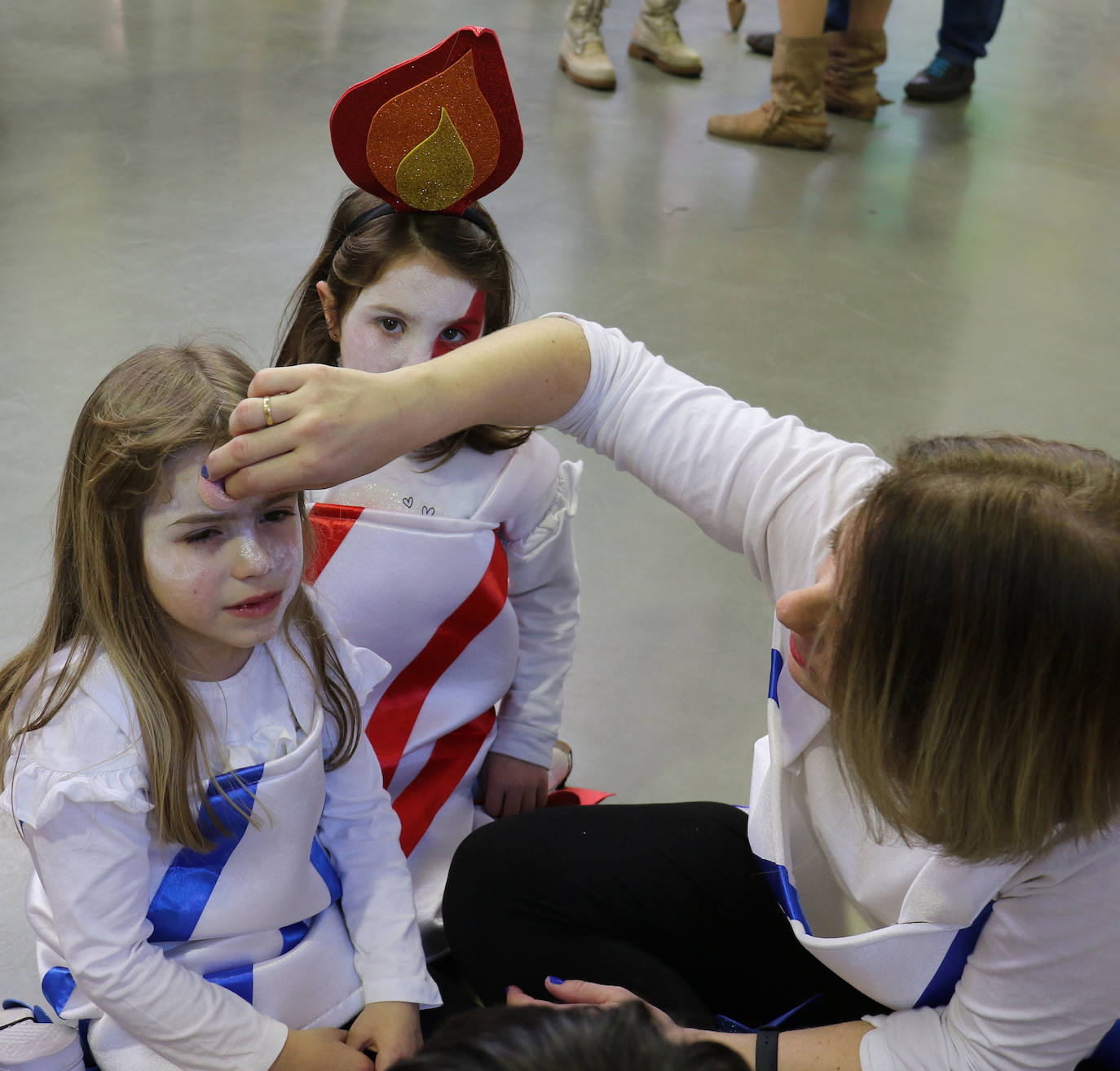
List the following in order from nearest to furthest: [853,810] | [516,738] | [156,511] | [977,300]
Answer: [156,511] < [853,810] < [516,738] < [977,300]

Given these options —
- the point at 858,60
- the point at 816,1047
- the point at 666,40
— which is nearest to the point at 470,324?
the point at 816,1047

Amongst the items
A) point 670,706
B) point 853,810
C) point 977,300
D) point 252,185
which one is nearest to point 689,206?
point 977,300

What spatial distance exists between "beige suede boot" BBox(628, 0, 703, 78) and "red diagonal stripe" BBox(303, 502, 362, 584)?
3.01m

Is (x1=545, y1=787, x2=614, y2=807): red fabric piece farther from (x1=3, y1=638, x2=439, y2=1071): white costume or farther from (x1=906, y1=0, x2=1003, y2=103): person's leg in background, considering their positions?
(x1=906, y1=0, x2=1003, y2=103): person's leg in background

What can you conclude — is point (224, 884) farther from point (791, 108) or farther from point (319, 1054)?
point (791, 108)

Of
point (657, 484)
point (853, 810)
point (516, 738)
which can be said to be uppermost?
point (657, 484)

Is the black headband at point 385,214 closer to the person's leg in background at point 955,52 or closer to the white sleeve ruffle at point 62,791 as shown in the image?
the white sleeve ruffle at point 62,791

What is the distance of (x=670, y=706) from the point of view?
1668mm

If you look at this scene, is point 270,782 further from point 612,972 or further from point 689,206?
point 689,206

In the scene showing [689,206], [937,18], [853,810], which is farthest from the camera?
[937,18]

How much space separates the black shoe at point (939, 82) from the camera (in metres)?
3.83

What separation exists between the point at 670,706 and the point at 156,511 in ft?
3.07

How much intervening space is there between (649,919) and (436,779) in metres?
0.29

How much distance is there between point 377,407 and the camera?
0.88 metres
